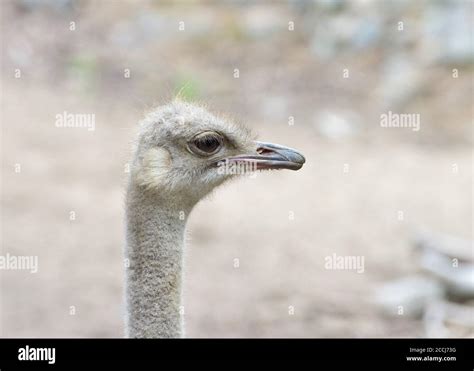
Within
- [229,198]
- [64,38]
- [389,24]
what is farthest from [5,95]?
[389,24]

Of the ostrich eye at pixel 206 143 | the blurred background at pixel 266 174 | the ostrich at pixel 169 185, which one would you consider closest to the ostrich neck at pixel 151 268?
the ostrich at pixel 169 185

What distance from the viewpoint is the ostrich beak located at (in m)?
3.37

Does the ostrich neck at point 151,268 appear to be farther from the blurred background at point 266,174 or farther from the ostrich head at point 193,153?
the blurred background at point 266,174

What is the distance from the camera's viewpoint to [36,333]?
265 inches

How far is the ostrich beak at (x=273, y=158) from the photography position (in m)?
3.37

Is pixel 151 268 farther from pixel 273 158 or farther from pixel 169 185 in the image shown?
pixel 273 158

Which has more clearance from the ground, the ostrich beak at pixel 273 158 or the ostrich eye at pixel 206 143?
the ostrich eye at pixel 206 143

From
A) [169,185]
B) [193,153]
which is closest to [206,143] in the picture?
[193,153]

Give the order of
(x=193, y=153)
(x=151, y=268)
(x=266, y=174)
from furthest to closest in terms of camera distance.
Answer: (x=266, y=174) < (x=193, y=153) < (x=151, y=268)

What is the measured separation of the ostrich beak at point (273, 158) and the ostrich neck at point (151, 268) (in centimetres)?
35

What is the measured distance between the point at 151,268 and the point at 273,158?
21.6 inches

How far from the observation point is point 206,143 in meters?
3.44
